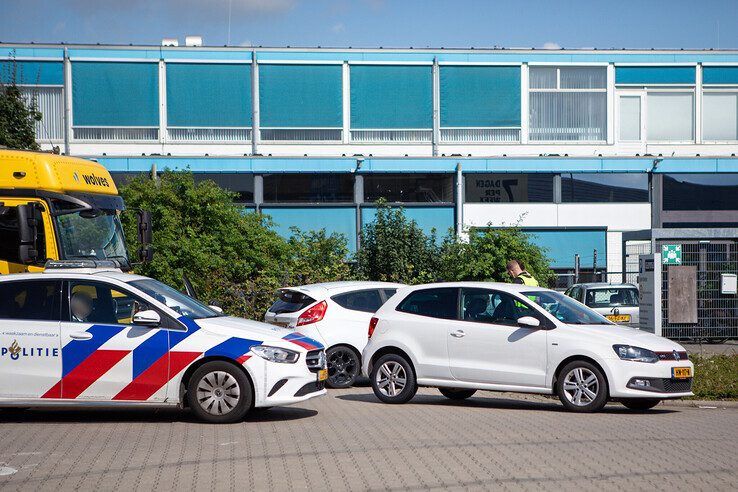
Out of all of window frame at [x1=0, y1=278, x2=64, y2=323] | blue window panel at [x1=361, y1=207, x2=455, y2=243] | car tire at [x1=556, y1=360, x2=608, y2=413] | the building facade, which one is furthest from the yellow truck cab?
blue window panel at [x1=361, y1=207, x2=455, y2=243]

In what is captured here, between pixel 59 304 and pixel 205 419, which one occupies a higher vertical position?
pixel 59 304

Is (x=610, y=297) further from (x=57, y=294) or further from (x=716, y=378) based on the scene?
(x=57, y=294)

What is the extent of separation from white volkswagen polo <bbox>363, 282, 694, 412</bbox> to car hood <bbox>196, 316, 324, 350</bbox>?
193 cm

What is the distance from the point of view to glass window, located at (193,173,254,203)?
35787 millimetres

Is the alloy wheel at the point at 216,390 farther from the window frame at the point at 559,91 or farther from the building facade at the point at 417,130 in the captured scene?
the window frame at the point at 559,91

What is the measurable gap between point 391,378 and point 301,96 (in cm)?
2497

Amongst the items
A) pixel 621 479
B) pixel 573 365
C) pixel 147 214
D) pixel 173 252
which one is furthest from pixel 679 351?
pixel 173 252

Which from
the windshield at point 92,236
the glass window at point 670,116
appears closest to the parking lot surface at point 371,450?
the windshield at point 92,236

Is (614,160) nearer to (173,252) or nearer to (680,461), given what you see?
(173,252)

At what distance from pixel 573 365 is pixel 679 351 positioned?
4.46ft

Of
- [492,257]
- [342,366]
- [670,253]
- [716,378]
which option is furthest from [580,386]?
[670,253]

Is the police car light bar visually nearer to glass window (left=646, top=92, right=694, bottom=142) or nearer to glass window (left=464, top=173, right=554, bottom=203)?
glass window (left=464, top=173, right=554, bottom=203)

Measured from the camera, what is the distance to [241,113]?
122 ft

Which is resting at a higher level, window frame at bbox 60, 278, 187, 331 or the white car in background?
window frame at bbox 60, 278, 187, 331
